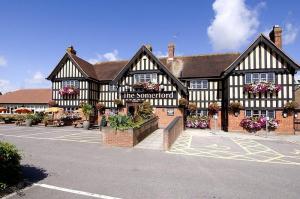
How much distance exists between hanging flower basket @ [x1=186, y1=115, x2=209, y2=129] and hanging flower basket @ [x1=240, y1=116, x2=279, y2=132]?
4.24 meters

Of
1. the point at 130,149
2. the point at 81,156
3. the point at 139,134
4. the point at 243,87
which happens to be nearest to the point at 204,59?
the point at 243,87

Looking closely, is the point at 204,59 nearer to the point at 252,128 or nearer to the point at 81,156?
the point at 252,128

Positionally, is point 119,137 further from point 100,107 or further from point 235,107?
point 100,107

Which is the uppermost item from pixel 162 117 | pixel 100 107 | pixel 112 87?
pixel 112 87

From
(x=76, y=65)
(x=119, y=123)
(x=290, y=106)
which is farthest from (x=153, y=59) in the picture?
(x=290, y=106)

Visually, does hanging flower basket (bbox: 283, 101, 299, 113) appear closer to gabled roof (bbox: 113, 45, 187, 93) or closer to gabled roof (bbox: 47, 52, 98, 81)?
gabled roof (bbox: 113, 45, 187, 93)

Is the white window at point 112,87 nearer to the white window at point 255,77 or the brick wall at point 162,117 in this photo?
the brick wall at point 162,117

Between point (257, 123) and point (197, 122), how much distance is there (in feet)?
19.6

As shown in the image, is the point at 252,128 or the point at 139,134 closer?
the point at 139,134

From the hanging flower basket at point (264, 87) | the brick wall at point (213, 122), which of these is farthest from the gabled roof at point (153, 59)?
the hanging flower basket at point (264, 87)

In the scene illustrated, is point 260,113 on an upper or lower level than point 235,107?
lower

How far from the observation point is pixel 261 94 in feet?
72.8

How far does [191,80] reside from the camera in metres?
26.5

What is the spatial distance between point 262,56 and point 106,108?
58.7 ft
